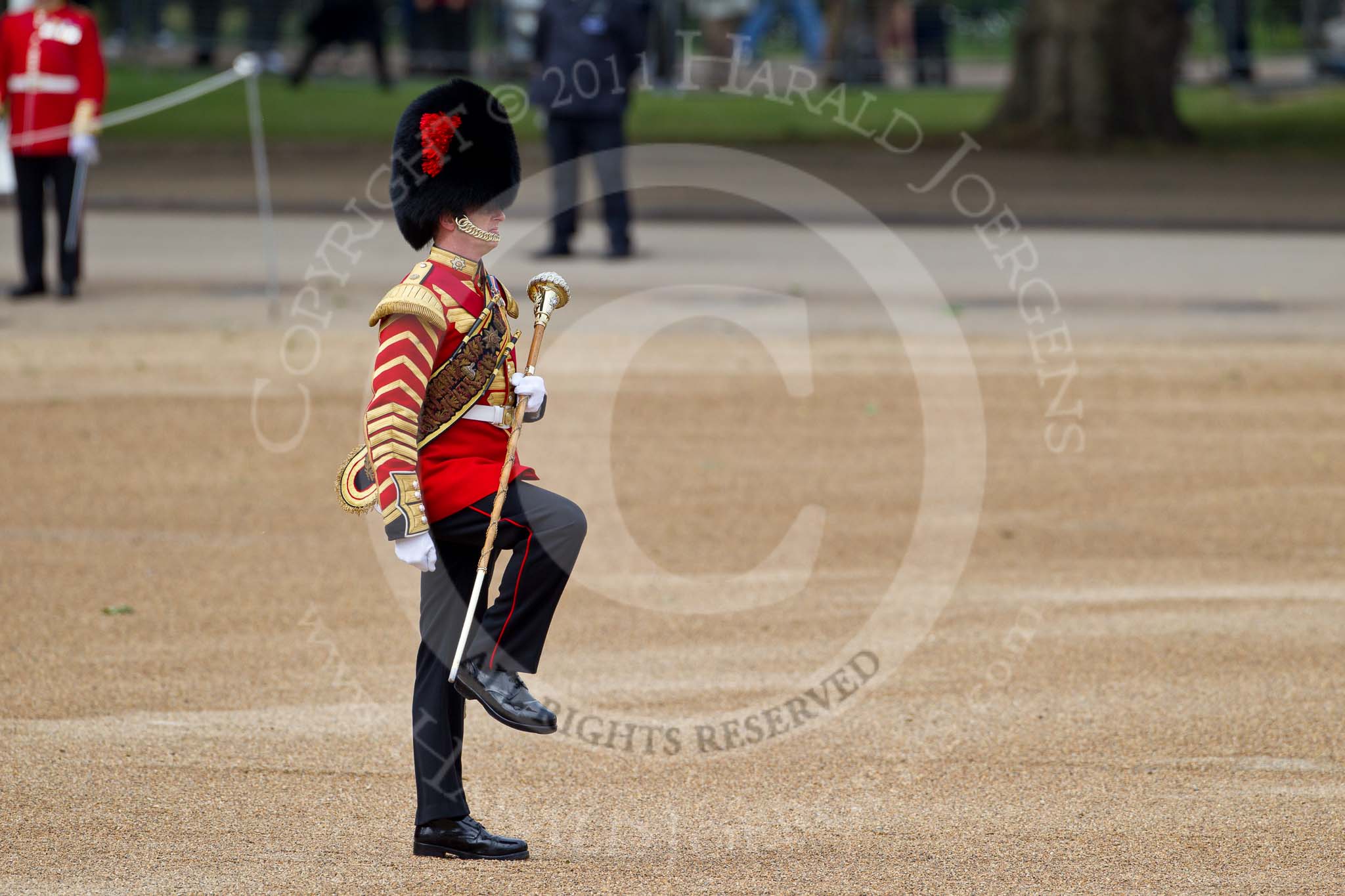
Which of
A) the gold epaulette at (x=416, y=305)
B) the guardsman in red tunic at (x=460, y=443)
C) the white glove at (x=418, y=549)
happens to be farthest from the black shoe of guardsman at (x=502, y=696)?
the gold epaulette at (x=416, y=305)

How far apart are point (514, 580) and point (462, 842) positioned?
0.63 metres

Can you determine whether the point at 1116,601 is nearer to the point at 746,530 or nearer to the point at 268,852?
the point at 746,530

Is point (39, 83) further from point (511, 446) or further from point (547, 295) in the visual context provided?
point (511, 446)

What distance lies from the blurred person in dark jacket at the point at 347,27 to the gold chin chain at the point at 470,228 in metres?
21.9

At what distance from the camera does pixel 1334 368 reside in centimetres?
1088

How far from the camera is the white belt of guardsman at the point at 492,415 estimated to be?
4156 mm

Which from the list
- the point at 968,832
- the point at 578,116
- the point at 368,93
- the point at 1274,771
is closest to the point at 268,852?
the point at 968,832

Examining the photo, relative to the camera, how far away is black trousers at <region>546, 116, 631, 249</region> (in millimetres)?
13953

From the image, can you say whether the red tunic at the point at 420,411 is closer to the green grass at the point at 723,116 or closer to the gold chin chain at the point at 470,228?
the gold chin chain at the point at 470,228

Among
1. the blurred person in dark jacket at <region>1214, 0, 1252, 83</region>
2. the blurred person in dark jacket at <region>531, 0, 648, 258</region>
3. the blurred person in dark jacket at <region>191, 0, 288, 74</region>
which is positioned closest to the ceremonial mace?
the blurred person in dark jacket at <region>531, 0, 648, 258</region>

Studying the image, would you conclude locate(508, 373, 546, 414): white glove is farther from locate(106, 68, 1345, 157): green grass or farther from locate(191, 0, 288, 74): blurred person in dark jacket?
locate(191, 0, 288, 74): blurred person in dark jacket

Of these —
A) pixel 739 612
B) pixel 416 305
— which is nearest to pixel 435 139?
pixel 416 305

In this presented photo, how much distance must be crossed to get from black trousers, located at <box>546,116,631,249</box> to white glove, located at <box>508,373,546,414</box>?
9.84 m

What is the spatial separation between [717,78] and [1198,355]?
1763cm
